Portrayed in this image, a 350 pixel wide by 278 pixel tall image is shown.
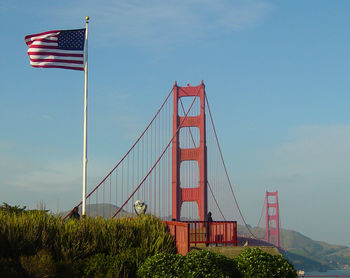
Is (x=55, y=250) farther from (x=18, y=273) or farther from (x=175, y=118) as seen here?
(x=175, y=118)

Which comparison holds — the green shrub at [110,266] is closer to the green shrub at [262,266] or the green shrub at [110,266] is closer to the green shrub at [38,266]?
the green shrub at [38,266]

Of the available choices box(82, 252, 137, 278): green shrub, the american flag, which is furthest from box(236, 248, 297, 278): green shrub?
the american flag

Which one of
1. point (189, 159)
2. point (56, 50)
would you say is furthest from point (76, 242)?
point (189, 159)

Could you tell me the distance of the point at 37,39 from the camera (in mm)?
20172

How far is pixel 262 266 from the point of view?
15828 mm

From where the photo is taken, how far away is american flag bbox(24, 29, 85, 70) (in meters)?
20.0

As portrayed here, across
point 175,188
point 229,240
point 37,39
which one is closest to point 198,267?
point 229,240

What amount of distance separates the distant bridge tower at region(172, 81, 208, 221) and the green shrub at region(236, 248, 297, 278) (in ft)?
100

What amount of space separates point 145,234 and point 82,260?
2522mm

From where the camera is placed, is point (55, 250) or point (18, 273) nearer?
point (18, 273)

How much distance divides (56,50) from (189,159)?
30.1 meters

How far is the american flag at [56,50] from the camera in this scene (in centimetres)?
2002

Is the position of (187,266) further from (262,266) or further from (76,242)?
(76,242)

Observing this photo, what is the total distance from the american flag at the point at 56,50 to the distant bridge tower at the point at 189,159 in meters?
28.1
